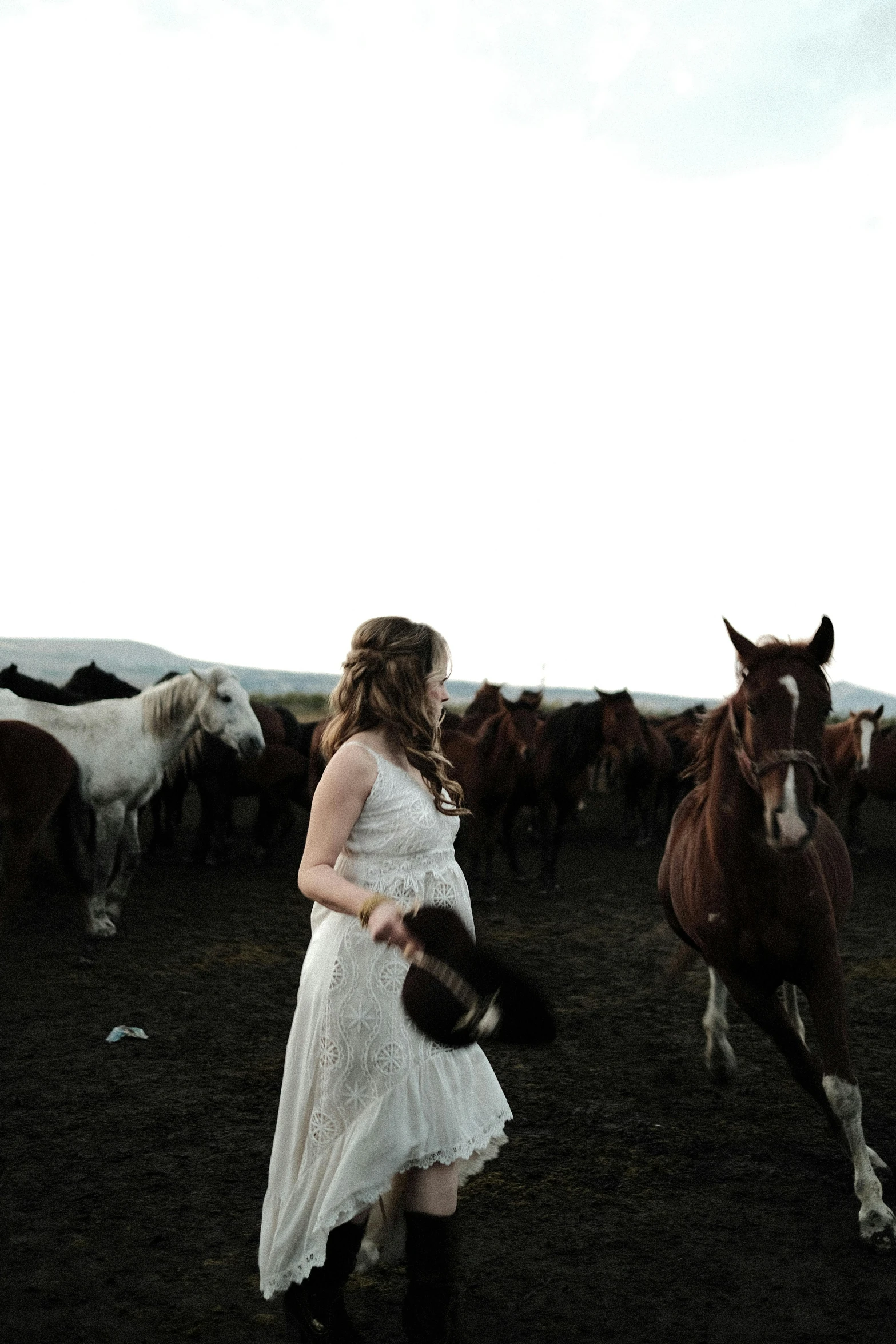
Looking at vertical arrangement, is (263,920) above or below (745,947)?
below

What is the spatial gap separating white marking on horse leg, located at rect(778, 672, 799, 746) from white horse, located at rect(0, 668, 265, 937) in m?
6.02

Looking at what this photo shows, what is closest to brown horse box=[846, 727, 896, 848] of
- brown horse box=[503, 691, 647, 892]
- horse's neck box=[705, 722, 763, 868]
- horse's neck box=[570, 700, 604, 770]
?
brown horse box=[503, 691, 647, 892]

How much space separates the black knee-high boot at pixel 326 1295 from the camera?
2404mm

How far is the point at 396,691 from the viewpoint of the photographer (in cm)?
246

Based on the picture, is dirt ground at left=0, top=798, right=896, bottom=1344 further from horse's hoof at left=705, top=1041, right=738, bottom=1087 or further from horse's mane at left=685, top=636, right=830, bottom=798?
horse's mane at left=685, top=636, right=830, bottom=798

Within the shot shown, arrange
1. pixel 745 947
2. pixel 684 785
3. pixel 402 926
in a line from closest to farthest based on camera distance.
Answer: pixel 402 926 < pixel 745 947 < pixel 684 785

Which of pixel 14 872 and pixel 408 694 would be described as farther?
pixel 14 872

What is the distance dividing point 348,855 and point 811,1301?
2.00m

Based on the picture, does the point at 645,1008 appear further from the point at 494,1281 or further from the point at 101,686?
the point at 101,686

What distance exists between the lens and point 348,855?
248 centimetres

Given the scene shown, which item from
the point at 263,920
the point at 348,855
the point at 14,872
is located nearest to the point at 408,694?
the point at 348,855

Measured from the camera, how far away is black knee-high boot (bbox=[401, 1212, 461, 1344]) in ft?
7.70

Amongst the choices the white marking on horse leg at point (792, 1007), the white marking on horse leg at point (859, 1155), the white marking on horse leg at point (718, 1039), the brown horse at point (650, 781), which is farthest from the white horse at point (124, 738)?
the brown horse at point (650, 781)

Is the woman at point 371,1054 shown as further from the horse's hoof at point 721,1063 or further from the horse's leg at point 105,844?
the horse's leg at point 105,844
